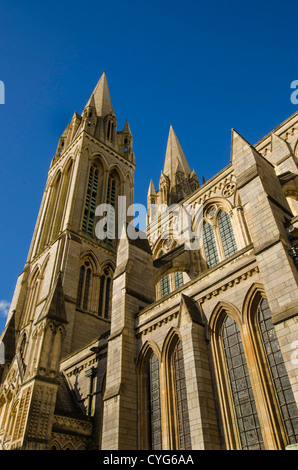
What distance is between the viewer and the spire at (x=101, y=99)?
41781mm

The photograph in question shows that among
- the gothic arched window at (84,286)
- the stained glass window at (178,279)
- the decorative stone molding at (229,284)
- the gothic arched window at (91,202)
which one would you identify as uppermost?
the gothic arched window at (91,202)

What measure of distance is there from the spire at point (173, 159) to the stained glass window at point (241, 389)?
2295cm

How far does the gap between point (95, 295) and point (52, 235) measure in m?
6.74

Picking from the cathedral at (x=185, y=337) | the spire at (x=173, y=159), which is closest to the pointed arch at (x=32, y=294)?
the cathedral at (x=185, y=337)

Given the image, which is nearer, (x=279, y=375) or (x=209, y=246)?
(x=279, y=375)

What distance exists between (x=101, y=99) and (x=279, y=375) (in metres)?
39.4

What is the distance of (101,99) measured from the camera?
4375 cm

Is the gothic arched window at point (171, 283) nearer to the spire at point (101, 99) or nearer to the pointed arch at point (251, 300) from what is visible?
the pointed arch at point (251, 300)

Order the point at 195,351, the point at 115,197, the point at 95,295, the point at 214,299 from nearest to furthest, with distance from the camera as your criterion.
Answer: the point at 195,351 → the point at 214,299 → the point at 95,295 → the point at 115,197

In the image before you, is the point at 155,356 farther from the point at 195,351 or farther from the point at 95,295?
the point at 95,295

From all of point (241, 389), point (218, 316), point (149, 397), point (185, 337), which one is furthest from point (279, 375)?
point (149, 397)

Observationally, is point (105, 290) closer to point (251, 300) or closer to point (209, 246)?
point (209, 246)
